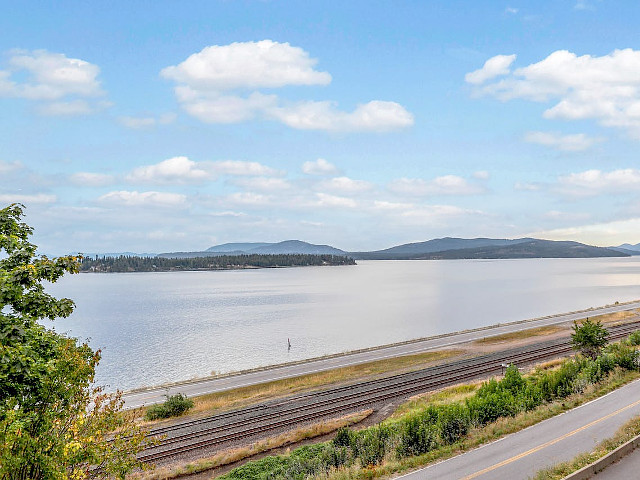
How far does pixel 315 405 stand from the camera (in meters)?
33.5

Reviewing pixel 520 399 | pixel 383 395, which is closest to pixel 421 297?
pixel 383 395

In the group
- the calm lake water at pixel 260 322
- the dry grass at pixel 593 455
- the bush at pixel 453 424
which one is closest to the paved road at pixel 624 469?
the dry grass at pixel 593 455

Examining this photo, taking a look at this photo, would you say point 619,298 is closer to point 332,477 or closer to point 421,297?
point 421,297

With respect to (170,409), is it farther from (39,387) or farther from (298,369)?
(39,387)

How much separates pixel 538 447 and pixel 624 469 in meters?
2.99

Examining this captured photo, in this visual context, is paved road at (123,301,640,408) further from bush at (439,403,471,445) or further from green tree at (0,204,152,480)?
green tree at (0,204,152,480)

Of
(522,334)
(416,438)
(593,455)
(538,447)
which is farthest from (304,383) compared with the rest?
(522,334)

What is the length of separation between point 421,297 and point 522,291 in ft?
124

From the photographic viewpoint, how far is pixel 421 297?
141 meters

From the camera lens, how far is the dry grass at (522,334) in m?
62.7

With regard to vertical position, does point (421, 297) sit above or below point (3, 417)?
below

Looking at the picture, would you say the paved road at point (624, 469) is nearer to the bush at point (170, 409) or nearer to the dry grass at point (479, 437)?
the dry grass at point (479, 437)

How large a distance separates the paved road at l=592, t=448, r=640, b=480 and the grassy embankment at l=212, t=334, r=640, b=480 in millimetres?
4325

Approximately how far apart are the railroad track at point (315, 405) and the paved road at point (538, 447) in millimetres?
15632
